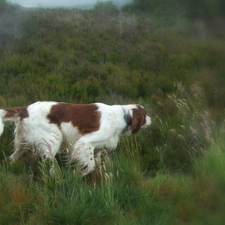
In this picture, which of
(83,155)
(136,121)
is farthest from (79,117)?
(136,121)

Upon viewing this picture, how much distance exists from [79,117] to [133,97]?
3.21 meters

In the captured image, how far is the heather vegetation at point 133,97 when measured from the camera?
3.19ft

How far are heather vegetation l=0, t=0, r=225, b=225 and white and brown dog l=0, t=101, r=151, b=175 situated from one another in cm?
21

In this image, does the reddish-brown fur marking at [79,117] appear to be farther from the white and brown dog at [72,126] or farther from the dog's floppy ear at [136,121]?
the dog's floppy ear at [136,121]

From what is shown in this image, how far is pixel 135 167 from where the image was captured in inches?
159

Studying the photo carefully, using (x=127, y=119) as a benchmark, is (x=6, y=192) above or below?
below

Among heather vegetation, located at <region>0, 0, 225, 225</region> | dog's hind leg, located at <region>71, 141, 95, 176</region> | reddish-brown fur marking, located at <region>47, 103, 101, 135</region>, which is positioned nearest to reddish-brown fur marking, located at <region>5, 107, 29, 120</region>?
reddish-brown fur marking, located at <region>47, 103, 101, 135</region>

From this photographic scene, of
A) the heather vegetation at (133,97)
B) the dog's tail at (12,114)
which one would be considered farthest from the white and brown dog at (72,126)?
the heather vegetation at (133,97)

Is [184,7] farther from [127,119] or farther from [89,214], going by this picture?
[127,119]

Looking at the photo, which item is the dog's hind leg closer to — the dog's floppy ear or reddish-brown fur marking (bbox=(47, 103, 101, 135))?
reddish-brown fur marking (bbox=(47, 103, 101, 135))

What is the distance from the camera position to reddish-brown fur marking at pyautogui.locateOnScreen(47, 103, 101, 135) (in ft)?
15.0

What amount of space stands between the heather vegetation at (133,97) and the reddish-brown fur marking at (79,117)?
0.45 m

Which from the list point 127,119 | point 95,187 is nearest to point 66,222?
point 95,187

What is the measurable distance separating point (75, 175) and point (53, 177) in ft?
0.68
